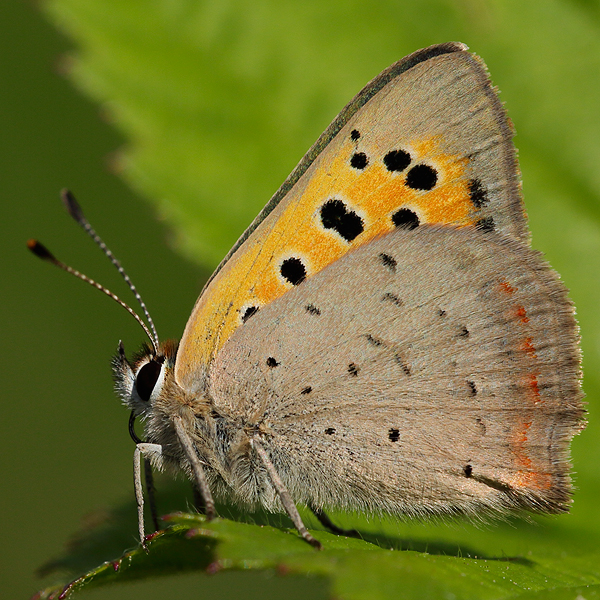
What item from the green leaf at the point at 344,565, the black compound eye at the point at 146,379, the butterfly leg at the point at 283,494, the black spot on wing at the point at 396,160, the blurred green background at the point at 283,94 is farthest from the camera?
the blurred green background at the point at 283,94

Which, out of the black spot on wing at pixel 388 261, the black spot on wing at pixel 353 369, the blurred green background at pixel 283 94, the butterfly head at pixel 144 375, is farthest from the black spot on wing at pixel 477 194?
the butterfly head at pixel 144 375

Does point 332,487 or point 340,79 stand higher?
point 340,79

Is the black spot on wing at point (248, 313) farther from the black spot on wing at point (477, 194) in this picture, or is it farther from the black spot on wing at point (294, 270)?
the black spot on wing at point (477, 194)

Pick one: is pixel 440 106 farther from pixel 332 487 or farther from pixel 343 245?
pixel 332 487

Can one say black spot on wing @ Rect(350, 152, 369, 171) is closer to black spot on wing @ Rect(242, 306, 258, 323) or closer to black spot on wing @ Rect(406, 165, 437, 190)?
black spot on wing @ Rect(406, 165, 437, 190)

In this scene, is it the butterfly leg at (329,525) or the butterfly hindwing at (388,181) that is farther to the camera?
the butterfly leg at (329,525)

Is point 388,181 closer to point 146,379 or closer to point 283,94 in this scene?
point 146,379

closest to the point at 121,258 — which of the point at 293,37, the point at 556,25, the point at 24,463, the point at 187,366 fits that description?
the point at 24,463
